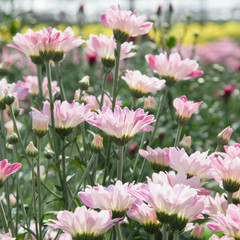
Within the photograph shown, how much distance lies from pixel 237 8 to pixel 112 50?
1974 cm

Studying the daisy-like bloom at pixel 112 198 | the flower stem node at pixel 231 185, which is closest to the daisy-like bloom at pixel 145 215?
the daisy-like bloom at pixel 112 198

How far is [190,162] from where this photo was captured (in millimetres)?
694

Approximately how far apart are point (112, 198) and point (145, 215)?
0.22ft

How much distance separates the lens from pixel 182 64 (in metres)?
0.90

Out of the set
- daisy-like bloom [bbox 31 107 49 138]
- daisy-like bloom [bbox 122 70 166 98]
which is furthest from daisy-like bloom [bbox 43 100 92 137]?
daisy-like bloom [bbox 122 70 166 98]

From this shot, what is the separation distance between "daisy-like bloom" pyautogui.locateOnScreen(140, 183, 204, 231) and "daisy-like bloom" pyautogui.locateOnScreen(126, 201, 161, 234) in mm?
50

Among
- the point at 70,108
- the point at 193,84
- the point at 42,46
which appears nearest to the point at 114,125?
the point at 70,108

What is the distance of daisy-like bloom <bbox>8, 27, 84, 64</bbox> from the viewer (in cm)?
81

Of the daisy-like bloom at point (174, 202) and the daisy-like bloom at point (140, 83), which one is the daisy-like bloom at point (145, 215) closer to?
the daisy-like bloom at point (174, 202)

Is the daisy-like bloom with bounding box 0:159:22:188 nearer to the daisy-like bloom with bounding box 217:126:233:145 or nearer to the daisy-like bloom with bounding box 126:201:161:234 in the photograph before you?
the daisy-like bloom with bounding box 126:201:161:234

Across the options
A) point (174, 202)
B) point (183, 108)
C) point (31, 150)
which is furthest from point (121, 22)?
point (174, 202)

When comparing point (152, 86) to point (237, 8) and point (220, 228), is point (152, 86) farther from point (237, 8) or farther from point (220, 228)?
point (237, 8)

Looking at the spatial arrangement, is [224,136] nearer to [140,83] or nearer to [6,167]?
[140,83]

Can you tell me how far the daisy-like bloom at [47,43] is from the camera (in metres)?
0.81
